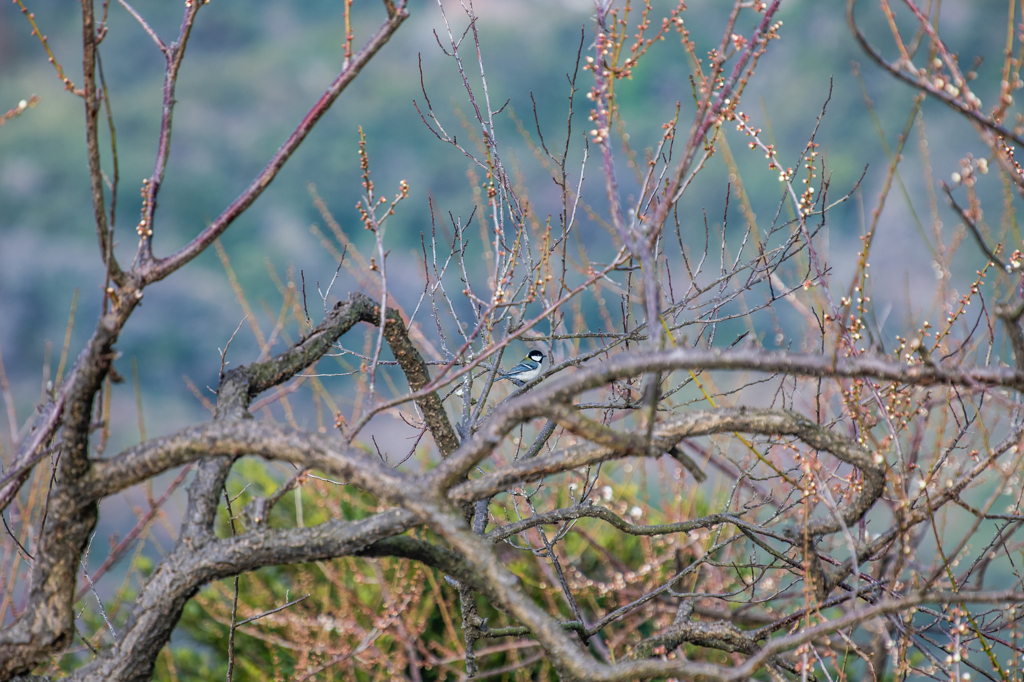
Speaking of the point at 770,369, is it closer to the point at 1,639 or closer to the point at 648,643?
the point at 648,643

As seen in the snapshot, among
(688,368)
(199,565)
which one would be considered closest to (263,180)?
(199,565)

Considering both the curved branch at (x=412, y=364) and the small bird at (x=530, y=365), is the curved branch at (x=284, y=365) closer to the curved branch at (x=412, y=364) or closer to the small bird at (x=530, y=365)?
the curved branch at (x=412, y=364)

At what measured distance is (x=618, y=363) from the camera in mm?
1151

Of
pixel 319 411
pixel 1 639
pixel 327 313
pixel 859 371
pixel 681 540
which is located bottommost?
pixel 1 639

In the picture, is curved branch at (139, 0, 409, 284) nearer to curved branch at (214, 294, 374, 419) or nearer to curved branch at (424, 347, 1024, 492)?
curved branch at (214, 294, 374, 419)

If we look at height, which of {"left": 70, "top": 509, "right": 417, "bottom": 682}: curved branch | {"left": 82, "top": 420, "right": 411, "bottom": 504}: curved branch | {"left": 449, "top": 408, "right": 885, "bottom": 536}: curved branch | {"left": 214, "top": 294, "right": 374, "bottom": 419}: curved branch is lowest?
{"left": 70, "top": 509, "right": 417, "bottom": 682}: curved branch

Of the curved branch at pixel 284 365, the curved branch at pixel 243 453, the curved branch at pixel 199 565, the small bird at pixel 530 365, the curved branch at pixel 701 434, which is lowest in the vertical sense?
the curved branch at pixel 199 565

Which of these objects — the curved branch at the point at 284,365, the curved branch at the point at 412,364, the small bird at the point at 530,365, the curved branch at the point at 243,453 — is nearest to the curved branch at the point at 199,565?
the curved branch at the point at 243,453

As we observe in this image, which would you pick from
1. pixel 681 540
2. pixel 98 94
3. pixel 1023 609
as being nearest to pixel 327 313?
pixel 98 94

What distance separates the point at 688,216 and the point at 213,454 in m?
4.31

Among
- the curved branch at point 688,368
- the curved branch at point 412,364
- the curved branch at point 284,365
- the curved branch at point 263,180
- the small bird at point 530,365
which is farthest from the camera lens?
the small bird at point 530,365

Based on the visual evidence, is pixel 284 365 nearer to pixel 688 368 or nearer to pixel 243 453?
pixel 243 453

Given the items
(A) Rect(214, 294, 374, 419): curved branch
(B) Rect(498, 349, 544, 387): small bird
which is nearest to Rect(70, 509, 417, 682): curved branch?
(A) Rect(214, 294, 374, 419): curved branch

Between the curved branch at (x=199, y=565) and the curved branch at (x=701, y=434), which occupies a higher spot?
the curved branch at (x=701, y=434)
